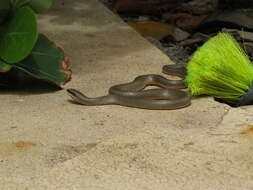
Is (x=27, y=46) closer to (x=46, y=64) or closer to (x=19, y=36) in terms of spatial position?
(x=19, y=36)

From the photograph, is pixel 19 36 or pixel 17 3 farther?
pixel 17 3

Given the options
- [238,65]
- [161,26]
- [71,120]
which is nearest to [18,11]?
[71,120]

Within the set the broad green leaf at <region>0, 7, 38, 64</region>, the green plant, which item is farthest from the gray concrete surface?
the broad green leaf at <region>0, 7, 38, 64</region>

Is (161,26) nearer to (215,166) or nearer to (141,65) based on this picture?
(141,65)

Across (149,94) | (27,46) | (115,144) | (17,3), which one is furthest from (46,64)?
(115,144)

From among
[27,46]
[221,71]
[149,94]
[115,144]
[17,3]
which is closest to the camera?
[115,144]

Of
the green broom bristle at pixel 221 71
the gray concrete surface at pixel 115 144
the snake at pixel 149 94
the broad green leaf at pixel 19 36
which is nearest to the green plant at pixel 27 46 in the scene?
the broad green leaf at pixel 19 36
